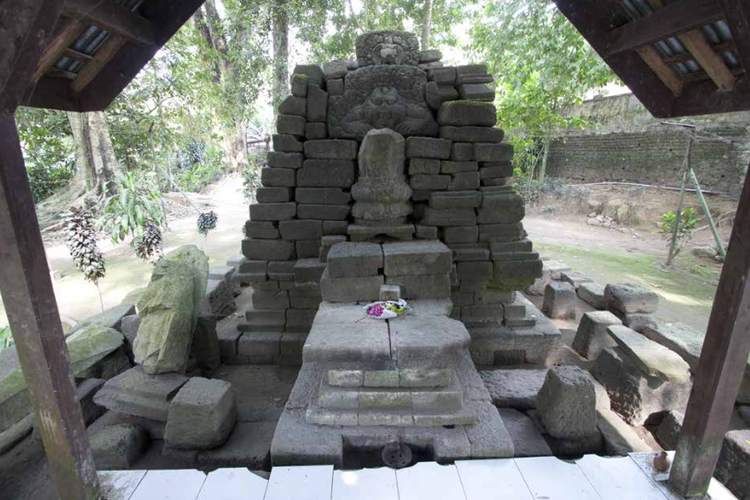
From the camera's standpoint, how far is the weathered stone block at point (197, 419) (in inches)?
99.9

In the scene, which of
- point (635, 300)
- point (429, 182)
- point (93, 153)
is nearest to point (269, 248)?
point (429, 182)

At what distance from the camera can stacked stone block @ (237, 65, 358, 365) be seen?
387 cm

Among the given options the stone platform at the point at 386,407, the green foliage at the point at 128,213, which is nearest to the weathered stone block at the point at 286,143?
the stone platform at the point at 386,407

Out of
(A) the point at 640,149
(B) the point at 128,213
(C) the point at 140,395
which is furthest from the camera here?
(A) the point at 640,149

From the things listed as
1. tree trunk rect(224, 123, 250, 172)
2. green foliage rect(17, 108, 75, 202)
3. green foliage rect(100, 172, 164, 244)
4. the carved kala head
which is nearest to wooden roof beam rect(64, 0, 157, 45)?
the carved kala head

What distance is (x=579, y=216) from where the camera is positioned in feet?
43.9

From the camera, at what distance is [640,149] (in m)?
13.8

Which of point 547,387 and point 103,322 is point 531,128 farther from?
point 103,322

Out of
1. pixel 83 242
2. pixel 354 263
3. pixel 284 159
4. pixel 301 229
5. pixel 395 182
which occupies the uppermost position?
pixel 284 159

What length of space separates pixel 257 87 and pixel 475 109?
7954 millimetres

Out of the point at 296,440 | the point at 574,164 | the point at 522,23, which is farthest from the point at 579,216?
the point at 296,440

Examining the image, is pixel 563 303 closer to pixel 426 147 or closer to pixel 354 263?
pixel 426 147

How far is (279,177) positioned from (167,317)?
5.75ft

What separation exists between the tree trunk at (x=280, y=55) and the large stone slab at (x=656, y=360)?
28.3 feet
